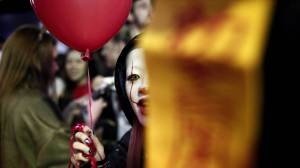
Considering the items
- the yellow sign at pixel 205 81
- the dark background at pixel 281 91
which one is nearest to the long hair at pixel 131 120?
the yellow sign at pixel 205 81

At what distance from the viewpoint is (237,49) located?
752mm

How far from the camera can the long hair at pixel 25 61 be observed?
9.07ft

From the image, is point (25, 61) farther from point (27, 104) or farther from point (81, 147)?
point (81, 147)

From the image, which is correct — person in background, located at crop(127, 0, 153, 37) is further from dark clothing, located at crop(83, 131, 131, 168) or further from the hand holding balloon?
the hand holding balloon

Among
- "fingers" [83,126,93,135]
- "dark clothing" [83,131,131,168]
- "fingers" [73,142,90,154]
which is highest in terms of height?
"fingers" [83,126,93,135]

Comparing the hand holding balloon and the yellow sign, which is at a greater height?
the yellow sign

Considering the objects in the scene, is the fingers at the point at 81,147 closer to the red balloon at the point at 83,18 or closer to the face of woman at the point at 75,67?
the red balloon at the point at 83,18

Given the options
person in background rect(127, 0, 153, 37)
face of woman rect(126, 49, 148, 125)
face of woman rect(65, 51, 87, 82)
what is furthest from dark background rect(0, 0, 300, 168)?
face of woman rect(65, 51, 87, 82)

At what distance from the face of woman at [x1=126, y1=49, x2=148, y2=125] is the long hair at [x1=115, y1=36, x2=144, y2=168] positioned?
0.10 ft

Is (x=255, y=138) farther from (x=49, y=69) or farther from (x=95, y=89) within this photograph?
(x=95, y=89)

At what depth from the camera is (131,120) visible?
1.91m

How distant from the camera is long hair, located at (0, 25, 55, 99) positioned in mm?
2764

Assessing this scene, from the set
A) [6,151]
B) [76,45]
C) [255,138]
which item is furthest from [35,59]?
[255,138]

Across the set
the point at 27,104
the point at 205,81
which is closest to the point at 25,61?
the point at 27,104
